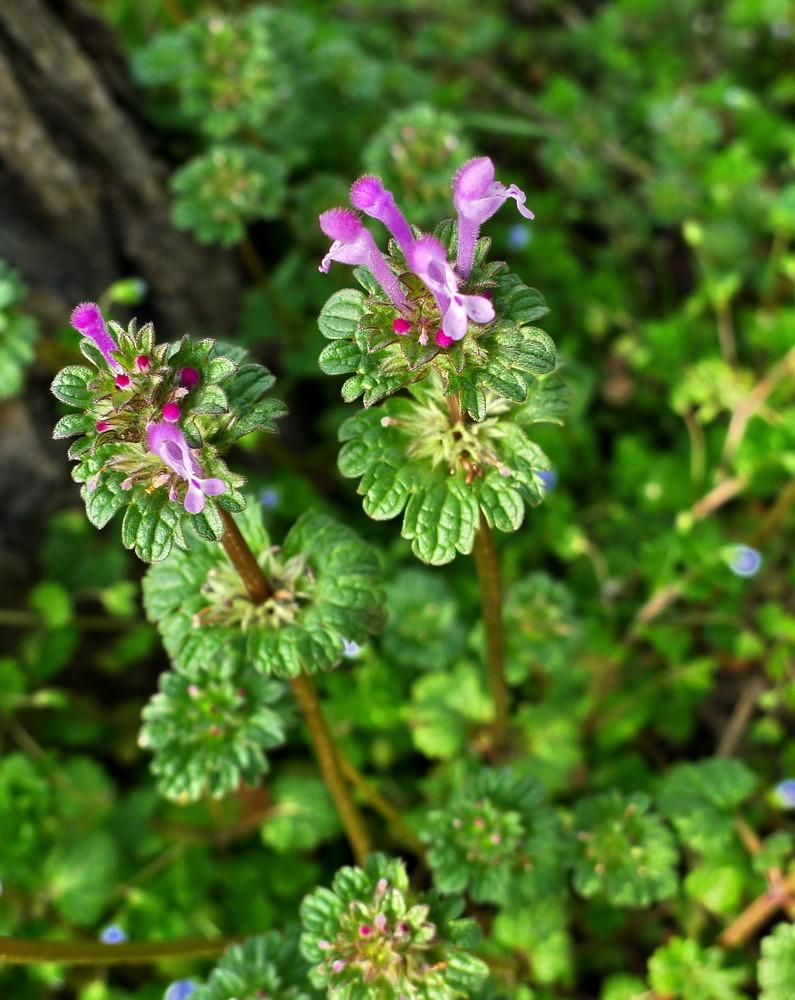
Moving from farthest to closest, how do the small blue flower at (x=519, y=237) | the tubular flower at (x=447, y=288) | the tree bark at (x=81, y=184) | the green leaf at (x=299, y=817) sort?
the small blue flower at (x=519, y=237) → the tree bark at (x=81, y=184) → the green leaf at (x=299, y=817) → the tubular flower at (x=447, y=288)

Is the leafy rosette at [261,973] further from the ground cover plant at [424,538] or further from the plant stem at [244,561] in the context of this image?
the plant stem at [244,561]

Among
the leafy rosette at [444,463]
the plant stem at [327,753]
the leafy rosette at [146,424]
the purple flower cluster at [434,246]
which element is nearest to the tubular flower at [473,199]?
the purple flower cluster at [434,246]

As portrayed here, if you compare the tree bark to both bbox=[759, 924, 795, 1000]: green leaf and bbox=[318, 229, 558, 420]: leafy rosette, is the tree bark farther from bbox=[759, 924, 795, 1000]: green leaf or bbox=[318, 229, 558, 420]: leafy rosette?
bbox=[759, 924, 795, 1000]: green leaf

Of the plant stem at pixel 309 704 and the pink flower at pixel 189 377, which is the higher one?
the pink flower at pixel 189 377

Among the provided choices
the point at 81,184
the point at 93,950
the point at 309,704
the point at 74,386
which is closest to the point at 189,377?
the point at 74,386

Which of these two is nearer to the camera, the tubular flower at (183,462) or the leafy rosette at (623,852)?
the tubular flower at (183,462)

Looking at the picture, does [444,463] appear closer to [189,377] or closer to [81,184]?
[189,377]

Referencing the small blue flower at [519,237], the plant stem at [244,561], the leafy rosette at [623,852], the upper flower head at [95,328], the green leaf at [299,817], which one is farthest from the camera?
the small blue flower at [519,237]

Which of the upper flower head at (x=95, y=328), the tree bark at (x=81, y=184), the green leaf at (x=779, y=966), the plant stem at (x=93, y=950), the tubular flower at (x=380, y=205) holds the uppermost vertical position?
the tree bark at (x=81, y=184)
